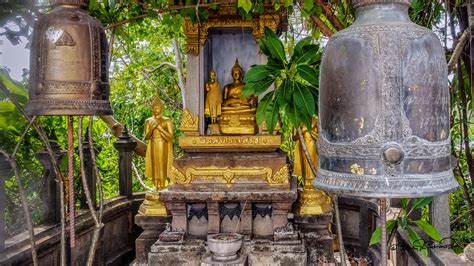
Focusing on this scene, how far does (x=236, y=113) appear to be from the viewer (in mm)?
4973

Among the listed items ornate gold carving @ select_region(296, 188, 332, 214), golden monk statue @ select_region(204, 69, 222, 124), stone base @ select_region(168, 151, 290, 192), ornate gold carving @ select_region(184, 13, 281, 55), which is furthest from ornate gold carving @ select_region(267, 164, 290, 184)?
ornate gold carving @ select_region(184, 13, 281, 55)

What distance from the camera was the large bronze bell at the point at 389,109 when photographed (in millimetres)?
1287

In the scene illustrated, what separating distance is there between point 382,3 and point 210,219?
361 centimetres

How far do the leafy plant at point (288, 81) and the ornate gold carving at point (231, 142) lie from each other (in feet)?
7.23

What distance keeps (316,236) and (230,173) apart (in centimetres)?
123

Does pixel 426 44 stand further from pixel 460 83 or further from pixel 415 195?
pixel 460 83

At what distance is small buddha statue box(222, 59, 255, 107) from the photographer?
501cm

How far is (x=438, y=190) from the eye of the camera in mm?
1301

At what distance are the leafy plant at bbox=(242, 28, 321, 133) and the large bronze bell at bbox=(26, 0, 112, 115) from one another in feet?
2.99

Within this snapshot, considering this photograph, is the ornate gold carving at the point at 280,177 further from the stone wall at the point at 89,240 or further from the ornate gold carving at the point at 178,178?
the stone wall at the point at 89,240

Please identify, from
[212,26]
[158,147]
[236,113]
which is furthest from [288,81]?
[158,147]

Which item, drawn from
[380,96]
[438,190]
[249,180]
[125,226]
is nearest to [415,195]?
[438,190]

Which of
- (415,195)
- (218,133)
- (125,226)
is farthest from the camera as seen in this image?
(125,226)

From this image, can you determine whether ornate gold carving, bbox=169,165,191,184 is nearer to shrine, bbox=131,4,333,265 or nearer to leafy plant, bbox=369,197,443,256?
shrine, bbox=131,4,333,265
